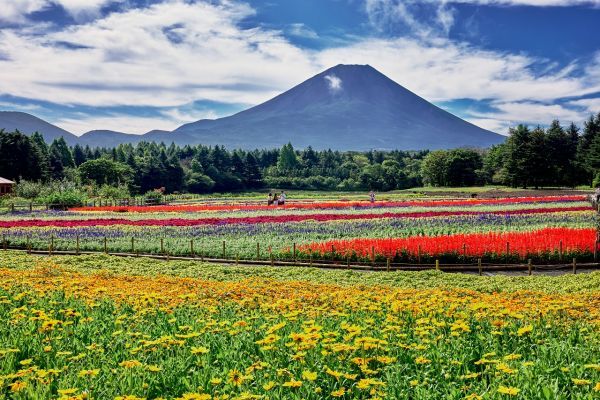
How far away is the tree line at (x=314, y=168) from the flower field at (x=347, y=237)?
49.3m

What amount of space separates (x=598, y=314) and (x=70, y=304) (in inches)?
328

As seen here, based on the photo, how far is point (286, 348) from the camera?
6613 millimetres

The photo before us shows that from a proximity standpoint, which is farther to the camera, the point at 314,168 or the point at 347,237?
the point at 314,168

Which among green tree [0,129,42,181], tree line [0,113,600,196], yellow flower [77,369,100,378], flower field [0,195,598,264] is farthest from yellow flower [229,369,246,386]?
green tree [0,129,42,181]

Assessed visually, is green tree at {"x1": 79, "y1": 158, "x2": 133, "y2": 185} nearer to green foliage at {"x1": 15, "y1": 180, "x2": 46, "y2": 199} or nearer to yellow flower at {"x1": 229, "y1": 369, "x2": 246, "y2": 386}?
green foliage at {"x1": 15, "y1": 180, "x2": 46, "y2": 199}

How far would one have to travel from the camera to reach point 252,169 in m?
129

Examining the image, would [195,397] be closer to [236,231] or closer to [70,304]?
[70,304]

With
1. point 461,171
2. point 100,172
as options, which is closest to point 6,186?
point 100,172

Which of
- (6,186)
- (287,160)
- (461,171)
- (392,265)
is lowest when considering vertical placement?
(392,265)

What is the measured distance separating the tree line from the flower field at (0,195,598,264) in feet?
162

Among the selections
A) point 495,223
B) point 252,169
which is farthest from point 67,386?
point 252,169

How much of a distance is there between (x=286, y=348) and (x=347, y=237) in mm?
21486

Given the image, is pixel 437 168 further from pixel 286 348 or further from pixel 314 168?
pixel 286 348

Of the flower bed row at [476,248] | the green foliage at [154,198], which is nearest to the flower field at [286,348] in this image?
the flower bed row at [476,248]
